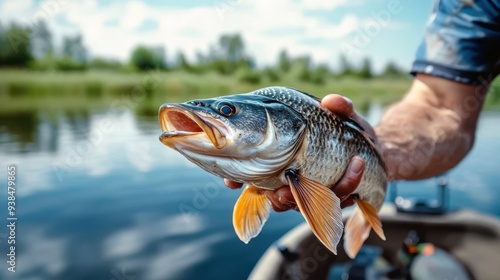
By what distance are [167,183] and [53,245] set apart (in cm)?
417

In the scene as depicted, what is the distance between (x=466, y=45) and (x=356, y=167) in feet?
5.63

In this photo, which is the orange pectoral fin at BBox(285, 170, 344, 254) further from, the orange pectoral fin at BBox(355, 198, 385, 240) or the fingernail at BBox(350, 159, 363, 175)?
the orange pectoral fin at BBox(355, 198, 385, 240)

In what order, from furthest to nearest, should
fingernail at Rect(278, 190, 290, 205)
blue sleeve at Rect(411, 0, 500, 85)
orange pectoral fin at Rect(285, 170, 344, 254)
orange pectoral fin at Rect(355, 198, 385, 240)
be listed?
blue sleeve at Rect(411, 0, 500, 85), orange pectoral fin at Rect(355, 198, 385, 240), fingernail at Rect(278, 190, 290, 205), orange pectoral fin at Rect(285, 170, 344, 254)

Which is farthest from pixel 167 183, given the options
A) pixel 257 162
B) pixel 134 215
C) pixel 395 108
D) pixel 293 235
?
pixel 257 162

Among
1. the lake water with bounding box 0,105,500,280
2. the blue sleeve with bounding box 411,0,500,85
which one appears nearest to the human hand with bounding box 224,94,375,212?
the blue sleeve with bounding box 411,0,500,85

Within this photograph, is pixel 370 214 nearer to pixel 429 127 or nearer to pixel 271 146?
pixel 271 146

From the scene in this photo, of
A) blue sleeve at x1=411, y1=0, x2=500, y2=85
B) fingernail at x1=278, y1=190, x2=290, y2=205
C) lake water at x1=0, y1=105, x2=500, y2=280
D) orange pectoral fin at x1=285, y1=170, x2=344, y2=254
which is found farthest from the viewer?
lake water at x1=0, y1=105, x2=500, y2=280

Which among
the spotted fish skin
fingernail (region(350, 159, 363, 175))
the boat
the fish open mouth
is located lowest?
the boat

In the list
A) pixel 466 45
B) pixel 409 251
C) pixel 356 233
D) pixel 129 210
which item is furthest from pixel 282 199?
pixel 129 210

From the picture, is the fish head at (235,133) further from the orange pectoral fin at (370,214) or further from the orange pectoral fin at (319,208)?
the orange pectoral fin at (370,214)

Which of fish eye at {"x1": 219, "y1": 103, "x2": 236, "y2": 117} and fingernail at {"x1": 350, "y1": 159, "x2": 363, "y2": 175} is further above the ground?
fish eye at {"x1": 219, "y1": 103, "x2": 236, "y2": 117}

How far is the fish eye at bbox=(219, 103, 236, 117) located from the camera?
1.52 meters

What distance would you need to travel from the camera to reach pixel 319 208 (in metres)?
1.68

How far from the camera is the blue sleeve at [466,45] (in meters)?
2.96
